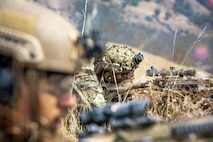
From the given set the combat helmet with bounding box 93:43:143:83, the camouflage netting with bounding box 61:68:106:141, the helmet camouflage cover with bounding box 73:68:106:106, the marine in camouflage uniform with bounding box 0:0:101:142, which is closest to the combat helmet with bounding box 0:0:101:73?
the marine in camouflage uniform with bounding box 0:0:101:142

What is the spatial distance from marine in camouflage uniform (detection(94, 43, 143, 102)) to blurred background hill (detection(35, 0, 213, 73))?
1219 cm

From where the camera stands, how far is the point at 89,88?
6172mm

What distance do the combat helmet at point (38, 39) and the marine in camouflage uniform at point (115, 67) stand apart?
4.53 m

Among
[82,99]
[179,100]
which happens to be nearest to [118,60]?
[179,100]

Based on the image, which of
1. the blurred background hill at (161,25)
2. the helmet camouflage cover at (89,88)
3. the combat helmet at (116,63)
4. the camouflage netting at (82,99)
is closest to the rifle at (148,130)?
the camouflage netting at (82,99)

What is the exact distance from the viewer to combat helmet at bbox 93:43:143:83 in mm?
7430

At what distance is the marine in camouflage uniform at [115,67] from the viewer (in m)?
7.31

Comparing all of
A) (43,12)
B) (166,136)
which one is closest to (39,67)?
(43,12)

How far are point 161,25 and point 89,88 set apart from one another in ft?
54.1

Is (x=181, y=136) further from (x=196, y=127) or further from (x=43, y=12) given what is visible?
(x=43, y=12)

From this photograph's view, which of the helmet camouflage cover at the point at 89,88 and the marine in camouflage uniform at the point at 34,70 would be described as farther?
the helmet camouflage cover at the point at 89,88

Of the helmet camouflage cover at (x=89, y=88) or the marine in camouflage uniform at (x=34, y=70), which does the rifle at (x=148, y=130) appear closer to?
the marine in camouflage uniform at (x=34, y=70)

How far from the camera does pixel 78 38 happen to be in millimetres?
2516

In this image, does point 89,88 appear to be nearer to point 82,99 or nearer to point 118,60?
point 82,99
